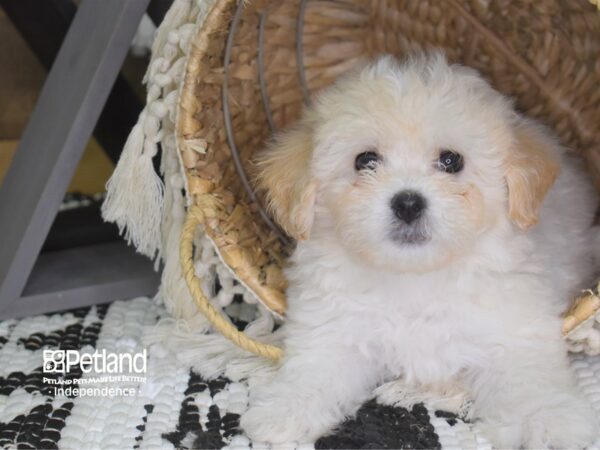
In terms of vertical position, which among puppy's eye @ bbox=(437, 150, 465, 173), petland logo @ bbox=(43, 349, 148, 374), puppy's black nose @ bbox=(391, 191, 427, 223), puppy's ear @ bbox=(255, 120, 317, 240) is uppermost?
puppy's eye @ bbox=(437, 150, 465, 173)

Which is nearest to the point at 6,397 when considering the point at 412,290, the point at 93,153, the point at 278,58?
the point at 412,290

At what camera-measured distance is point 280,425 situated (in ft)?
6.40

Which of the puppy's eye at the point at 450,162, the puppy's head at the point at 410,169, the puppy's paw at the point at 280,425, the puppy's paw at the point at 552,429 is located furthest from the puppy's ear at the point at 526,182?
the puppy's paw at the point at 280,425

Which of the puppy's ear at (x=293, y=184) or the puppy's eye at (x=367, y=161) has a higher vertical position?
the puppy's eye at (x=367, y=161)

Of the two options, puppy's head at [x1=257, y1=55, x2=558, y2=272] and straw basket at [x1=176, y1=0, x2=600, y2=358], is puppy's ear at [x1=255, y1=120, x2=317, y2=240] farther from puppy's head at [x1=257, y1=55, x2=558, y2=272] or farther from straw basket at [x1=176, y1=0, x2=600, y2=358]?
straw basket at [x1=176, y1=0, x2=600, y2=358]

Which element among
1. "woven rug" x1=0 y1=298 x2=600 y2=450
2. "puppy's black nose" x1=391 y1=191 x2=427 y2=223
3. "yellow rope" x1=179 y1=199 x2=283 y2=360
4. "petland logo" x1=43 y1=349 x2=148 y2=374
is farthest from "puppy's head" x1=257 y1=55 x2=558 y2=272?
"petland logo" x1=43 y1=349 x2=148 y2=374

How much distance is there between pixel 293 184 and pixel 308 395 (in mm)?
537

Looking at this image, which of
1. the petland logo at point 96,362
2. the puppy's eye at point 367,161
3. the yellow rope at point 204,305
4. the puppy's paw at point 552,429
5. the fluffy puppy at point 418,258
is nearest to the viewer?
the puppy's paw at point 552,429

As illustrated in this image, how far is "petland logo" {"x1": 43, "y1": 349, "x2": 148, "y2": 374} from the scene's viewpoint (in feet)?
7.79

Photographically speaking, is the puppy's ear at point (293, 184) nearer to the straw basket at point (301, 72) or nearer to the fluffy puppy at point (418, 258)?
the fluffy puppy at point (418, 258)

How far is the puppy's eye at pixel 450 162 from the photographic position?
203cm

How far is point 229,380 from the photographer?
2.32 m

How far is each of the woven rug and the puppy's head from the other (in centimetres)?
41

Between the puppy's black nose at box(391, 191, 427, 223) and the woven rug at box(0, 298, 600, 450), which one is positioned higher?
the puppy's black nose at box(391, 191, 427, 223)
